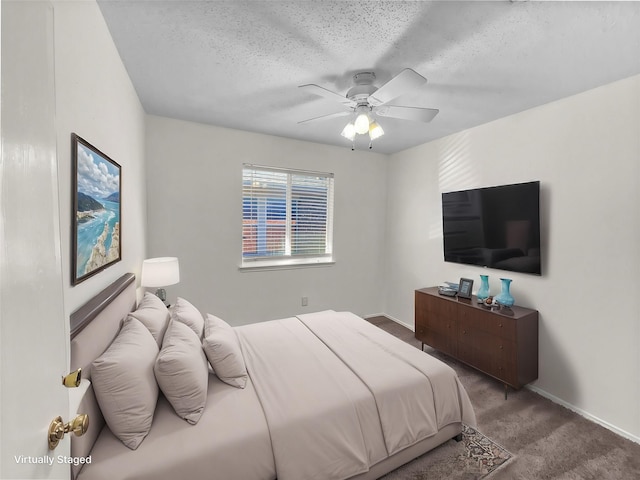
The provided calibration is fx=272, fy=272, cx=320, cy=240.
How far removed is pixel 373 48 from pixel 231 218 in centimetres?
234

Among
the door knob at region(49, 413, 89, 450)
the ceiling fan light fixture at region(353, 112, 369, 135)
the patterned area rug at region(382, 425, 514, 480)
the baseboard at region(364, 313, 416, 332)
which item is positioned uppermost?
the ceiling fan light fixture at region(353, 112, 369, 135)

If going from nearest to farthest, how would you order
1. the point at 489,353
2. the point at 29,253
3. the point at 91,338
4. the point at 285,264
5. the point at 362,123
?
the point at 29,253 < the point at 91,338 < the point at 362,123 < the point at 489,353 < the point at 285,264

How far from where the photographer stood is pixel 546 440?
190cm

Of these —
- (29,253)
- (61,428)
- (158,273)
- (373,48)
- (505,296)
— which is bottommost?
(505,296)

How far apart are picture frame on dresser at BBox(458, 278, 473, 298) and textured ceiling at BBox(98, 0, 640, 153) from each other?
169 cm

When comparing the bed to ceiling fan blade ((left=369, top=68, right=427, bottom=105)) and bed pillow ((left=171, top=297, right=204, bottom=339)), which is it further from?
ceiling fan blade ((left=369, top=68, right=427, bottom=105))

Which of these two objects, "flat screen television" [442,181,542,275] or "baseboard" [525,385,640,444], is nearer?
"baseboard" [525,385,640,444]

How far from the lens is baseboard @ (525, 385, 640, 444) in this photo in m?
1.94

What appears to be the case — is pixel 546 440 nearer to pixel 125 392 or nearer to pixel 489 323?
pixel 489 323

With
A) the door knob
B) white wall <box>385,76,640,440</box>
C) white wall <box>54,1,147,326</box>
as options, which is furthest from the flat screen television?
→ white wall <box>54,1,147,326</box>

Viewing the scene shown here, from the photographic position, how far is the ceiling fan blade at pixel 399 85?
1571 millimetres

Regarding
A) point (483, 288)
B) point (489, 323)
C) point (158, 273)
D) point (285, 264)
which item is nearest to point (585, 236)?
point (483, 288)

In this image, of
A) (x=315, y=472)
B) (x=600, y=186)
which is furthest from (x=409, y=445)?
(x=600, y=186)

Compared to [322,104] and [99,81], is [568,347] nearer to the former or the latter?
[322,104]
